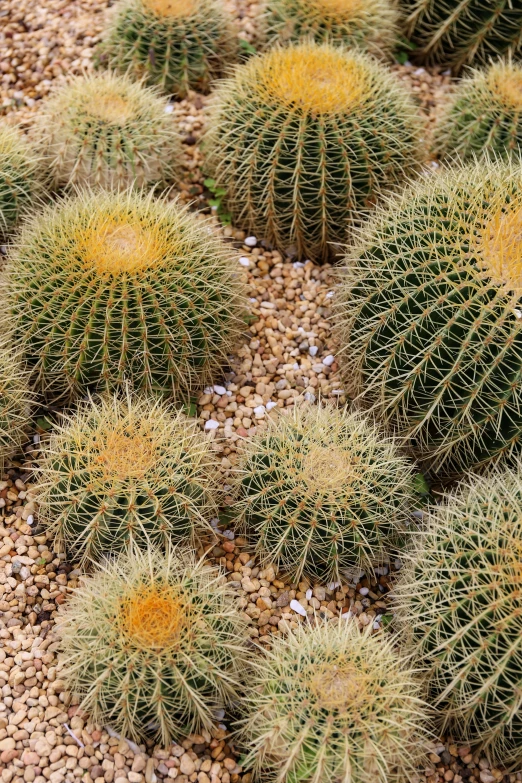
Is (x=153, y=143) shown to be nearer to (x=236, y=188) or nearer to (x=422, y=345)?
(x=236, y=188)

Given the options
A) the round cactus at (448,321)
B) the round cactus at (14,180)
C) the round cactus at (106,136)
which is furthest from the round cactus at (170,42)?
the round cactus at (448,321)

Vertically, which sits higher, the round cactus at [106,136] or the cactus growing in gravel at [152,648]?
the round cactus at [106,136]

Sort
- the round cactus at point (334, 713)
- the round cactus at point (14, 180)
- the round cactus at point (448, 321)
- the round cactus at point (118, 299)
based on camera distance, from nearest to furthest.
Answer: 1. the round cactus at point (334, 713)
2. the round cactus at point (448, 321)
3. the round cactus at point (118, 299)
4. the round cactus at point (14, 180)

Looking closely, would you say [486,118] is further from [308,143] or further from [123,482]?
[123,482]

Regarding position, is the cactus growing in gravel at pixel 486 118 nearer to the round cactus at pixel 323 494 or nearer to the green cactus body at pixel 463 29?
the green cactus body at pixel 463 29

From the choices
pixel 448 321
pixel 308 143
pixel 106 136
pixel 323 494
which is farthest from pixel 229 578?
pixel 106 136

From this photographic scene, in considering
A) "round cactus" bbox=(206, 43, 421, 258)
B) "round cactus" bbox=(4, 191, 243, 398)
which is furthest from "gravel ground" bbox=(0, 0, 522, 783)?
"round cactus" bbox=(4, 191, 243, 398)

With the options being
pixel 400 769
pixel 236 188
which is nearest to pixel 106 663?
pixel 400 769
